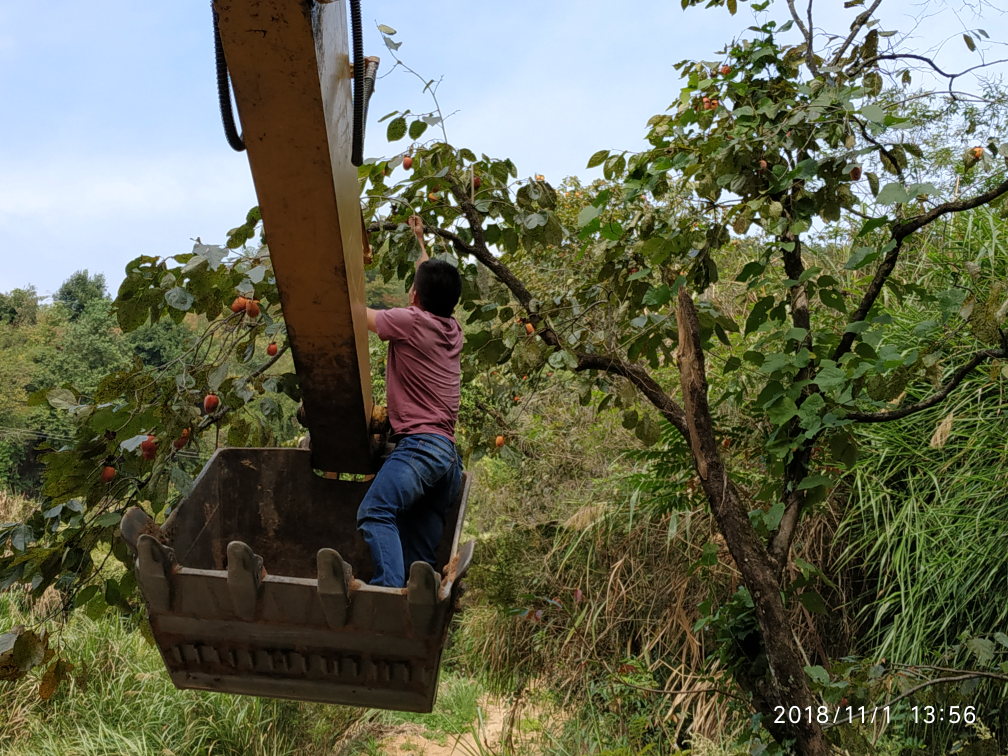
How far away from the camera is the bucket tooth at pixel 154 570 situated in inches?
61.9

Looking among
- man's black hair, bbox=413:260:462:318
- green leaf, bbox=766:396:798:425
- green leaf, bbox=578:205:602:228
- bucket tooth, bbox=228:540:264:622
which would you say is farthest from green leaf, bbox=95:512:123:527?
green leaf, bbox=766:396:798:425

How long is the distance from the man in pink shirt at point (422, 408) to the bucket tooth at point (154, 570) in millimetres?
526

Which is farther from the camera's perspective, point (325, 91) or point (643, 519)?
point (643, 519)

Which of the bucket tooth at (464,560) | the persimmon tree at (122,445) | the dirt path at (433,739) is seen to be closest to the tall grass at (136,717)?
the dirt path at (433,739)

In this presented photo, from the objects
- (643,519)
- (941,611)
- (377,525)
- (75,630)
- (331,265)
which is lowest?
(75,630)

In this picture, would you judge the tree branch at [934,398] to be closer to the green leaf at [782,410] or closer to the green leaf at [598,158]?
the green leaf at [782,410]

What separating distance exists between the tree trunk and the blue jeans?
89 centimetres

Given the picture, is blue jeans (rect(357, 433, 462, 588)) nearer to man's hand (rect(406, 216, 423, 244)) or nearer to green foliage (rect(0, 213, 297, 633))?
green foliage (rect(0, 213, 297, 633))

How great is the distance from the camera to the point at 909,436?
4902mm

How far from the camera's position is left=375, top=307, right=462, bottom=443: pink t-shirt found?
7.23 ft

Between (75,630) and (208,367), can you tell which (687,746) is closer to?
(208,367)

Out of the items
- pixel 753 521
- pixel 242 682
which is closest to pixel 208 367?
pixel 242 682

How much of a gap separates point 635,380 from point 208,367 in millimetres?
1489

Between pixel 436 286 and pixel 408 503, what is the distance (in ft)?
2.17
